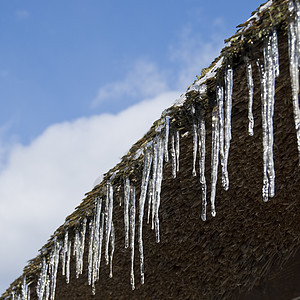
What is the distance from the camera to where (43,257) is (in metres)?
4.55

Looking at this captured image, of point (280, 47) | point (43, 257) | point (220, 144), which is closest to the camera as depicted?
point (280, 47)

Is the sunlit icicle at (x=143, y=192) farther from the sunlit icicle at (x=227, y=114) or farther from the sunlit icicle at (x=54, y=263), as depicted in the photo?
the sunlit icicle at (x=54, y=263)

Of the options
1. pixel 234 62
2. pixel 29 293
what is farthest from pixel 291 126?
pixel 29 293

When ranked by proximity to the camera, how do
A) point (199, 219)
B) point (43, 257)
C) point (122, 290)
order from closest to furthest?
point (199, 219) < point (122, 290) < point (43, 257)

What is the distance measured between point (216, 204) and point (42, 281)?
7.03 feet

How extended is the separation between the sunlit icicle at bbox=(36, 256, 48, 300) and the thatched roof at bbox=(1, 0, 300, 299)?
243mm

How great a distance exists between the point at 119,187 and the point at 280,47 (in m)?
1.59

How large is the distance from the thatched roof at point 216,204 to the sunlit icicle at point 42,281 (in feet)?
0.80

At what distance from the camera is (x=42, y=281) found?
4641mm

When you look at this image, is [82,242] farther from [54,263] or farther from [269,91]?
[269,91]

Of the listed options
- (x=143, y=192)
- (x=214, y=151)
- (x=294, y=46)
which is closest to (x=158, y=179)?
(x=143, y=192)

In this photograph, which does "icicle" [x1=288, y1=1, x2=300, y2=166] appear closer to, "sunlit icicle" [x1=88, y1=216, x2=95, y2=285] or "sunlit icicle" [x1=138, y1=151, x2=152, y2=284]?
"sunlit icicle" [x1=138, y1=151, x2=152, y2=284]

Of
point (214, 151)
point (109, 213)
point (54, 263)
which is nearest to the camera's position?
point (214, 151)

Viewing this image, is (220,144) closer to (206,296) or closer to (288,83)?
(288,83)
